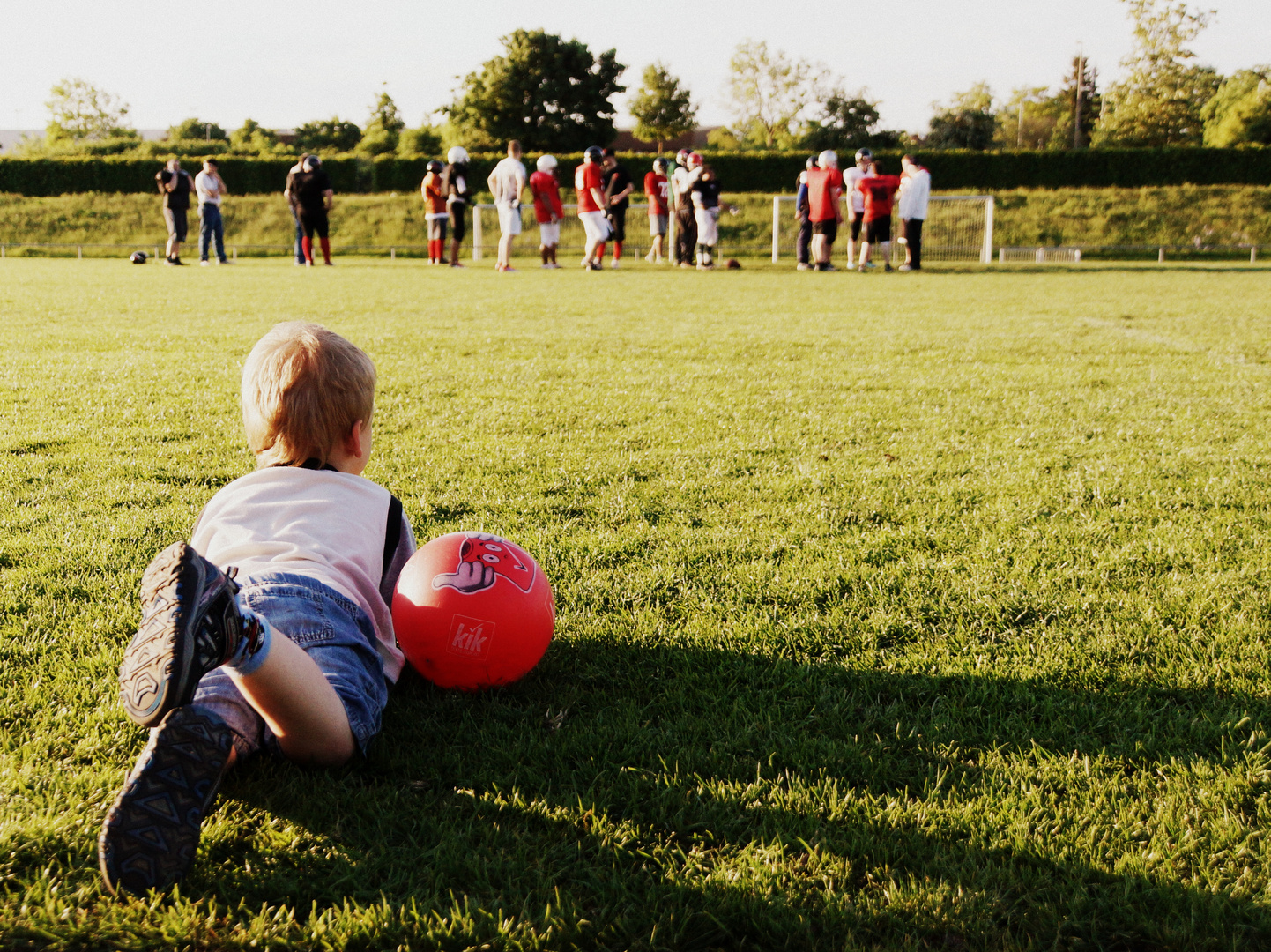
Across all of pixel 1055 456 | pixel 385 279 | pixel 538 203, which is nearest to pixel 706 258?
pixel 538 203

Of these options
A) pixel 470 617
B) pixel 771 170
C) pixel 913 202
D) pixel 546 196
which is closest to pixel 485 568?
pixel 470 617

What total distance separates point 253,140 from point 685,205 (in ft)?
188

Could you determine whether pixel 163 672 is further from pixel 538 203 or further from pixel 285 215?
pixel 285 215

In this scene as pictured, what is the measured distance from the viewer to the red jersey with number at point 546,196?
818 inches

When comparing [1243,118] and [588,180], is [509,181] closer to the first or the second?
[588,180]

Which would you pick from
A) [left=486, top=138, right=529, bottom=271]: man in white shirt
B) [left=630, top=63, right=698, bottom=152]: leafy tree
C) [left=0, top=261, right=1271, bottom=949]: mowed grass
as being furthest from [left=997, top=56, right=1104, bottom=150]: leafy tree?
[left=0, top=261, right=1271, bottom=949]: mowed grass

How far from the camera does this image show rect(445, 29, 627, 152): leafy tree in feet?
204

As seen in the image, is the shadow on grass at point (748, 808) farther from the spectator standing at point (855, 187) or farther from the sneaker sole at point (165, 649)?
the spectator standing at point (855, 187)

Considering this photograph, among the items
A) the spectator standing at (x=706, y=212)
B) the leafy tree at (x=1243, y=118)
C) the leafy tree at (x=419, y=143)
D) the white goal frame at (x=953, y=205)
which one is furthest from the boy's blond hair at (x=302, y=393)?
the leafy tree at (x=1243, y=118)

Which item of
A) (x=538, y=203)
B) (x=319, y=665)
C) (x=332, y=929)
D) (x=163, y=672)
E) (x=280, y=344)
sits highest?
(x=538, y=203)

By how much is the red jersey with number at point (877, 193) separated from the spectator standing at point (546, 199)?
6405 mm

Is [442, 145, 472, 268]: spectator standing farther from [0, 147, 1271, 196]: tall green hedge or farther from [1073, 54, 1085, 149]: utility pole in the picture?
[1073, 54, 1085, 149]: utility pole

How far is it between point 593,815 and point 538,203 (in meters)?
20.1

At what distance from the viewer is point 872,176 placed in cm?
2003
